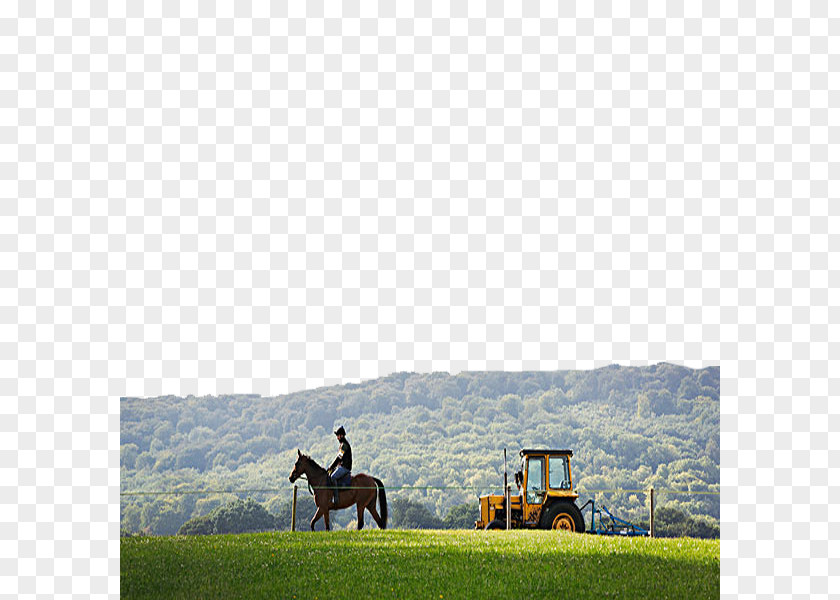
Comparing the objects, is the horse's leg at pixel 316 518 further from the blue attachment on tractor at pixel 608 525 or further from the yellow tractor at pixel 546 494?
the blue attachment on tractor at pixel 608 525

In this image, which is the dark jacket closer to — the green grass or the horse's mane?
the horse's mane

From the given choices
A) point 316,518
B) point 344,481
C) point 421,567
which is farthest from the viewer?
point 344,481

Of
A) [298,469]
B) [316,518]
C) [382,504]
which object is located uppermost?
[298,469]

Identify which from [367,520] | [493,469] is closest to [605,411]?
[493,469]

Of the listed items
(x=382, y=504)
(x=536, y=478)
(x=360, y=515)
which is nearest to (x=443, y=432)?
(x=536, y=478)

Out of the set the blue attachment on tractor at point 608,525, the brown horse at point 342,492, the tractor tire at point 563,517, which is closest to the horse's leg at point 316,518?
the brown horse at point 342,492

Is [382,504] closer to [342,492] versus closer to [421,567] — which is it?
[342,492]
